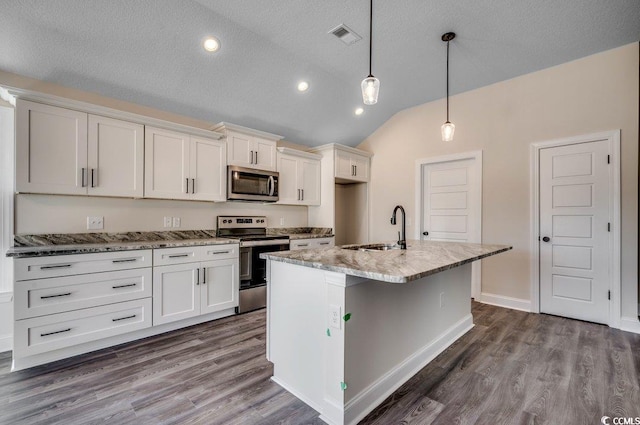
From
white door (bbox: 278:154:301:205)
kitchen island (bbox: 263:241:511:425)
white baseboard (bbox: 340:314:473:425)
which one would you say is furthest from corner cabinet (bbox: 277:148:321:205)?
white baseboard (bbox: 340:314:473:425)

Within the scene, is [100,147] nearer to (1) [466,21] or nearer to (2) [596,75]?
(1) [466,21]

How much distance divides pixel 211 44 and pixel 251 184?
1.61 metres

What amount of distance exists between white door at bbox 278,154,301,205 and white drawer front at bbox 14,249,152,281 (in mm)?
2013

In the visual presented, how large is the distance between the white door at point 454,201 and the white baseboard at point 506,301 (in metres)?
0.10

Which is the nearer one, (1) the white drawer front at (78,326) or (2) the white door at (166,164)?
(1) the white drawer front at (78,326)

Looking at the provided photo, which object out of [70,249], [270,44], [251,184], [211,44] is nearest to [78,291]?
[70,249]

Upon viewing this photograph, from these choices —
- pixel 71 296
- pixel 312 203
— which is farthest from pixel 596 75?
pixel 71 296

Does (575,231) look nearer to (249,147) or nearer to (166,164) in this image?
(249,147)

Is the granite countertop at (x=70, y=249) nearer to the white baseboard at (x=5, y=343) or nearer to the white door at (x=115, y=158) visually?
the white door at (x=115, y=158)

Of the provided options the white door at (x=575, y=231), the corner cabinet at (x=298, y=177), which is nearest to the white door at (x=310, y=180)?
the corner cabinet at (x=298, y=177)

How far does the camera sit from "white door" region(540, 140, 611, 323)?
3.21 metres

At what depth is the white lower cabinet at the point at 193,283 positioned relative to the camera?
289 centimetres

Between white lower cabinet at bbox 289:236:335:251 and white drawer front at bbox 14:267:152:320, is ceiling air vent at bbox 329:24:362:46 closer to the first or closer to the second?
white lower cabinet at bbox 289:236:335:251

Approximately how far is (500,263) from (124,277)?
431 cm
